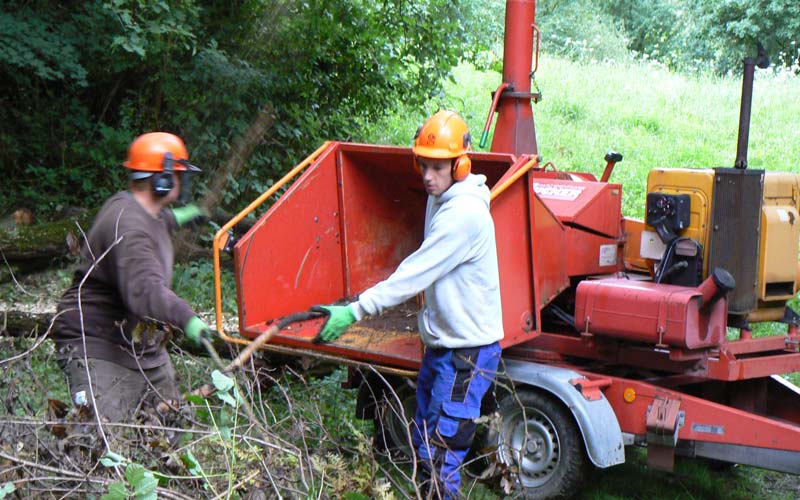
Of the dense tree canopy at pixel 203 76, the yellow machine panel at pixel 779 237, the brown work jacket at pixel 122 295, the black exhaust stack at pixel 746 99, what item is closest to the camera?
the brown work jacket at pixel 122 295

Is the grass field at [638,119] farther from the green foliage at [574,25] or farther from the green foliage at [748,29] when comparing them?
the green foliage at [574,25]

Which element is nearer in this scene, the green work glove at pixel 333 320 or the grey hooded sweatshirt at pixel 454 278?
the green work glove at pixel 333 320

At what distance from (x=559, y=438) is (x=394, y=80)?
19.9 feet

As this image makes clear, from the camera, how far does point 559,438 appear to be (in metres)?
5.05

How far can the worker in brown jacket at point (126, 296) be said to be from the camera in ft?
12.7

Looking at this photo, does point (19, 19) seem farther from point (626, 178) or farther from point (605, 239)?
point (626, 178)

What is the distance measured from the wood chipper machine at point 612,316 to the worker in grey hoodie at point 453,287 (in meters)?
0.23

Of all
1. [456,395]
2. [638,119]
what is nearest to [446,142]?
[456,395]

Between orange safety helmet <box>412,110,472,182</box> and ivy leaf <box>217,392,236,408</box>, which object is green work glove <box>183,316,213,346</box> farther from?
orange safety helmet <box>412,110,472,182</box>

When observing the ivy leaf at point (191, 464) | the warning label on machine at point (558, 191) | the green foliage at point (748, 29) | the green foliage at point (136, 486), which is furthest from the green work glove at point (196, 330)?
the green foliage at point (748, 29)

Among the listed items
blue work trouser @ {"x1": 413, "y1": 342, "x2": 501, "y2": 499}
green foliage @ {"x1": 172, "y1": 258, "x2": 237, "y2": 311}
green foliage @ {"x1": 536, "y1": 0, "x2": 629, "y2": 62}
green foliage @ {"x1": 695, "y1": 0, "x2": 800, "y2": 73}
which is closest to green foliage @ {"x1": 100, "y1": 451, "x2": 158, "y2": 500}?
blue work trouser @ {"x1": 413, "y1": 342, "x2": 501, "y2": 499}

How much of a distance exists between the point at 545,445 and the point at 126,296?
2438 millimetres

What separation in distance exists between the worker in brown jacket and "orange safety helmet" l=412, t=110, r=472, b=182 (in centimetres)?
107

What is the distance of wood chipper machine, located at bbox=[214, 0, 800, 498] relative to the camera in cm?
480
